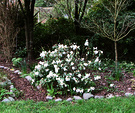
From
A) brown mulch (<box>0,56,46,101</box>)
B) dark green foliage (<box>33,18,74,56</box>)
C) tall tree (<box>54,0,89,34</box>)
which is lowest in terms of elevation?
brown mulch (<box>0,56,46,101</box>)

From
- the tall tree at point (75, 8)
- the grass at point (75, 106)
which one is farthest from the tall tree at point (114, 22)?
the grass at point (75, 106)

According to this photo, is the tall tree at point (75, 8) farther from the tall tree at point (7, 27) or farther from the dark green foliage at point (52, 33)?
the tall tree at point (7, 27)

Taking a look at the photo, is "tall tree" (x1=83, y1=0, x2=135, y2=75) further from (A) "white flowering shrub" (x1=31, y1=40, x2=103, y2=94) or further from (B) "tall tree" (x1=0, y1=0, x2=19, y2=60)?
(B) "tall tree" (x1=0, y1=0, x2=19, y2=60)

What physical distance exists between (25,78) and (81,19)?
3.63 meters

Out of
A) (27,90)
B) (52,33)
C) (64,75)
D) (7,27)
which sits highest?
(7,27)

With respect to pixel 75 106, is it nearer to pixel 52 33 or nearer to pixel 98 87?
→ pixel 98 87

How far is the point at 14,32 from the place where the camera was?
20.1 ft

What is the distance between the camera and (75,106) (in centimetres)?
290

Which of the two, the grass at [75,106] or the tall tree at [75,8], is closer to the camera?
the grass at [75,106]

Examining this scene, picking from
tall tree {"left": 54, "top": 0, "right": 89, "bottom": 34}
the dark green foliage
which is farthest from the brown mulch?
tall tree {"left": 54, "top": 0, "right": 89, "bottom": 34}

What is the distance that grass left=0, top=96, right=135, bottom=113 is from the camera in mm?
2722

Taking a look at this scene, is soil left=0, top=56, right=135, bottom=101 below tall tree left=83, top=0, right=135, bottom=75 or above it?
below

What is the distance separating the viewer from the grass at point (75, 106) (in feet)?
8.93

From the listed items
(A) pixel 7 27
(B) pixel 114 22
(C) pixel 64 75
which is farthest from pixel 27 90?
(A) pixel 7 27
